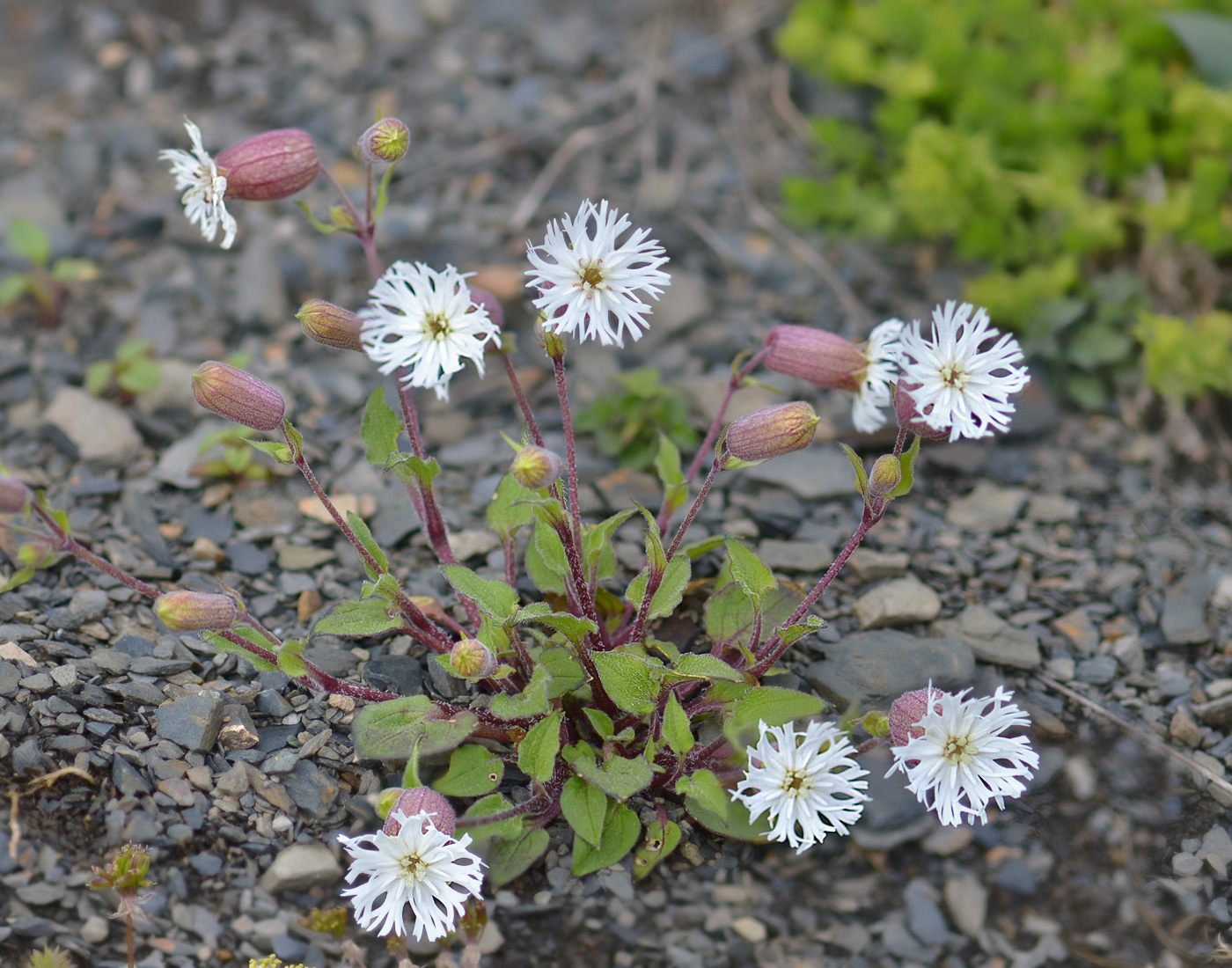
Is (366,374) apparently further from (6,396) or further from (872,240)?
(872,240)

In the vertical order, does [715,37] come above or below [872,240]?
above

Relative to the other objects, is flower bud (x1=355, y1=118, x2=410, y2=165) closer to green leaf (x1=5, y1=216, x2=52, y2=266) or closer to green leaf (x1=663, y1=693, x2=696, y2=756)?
green leaf (x1=663, y1=693, x2=696, y2=756)

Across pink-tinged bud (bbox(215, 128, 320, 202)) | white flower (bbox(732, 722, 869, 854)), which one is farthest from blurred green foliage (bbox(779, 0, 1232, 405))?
pink-tinged bud (bbox(215, 128, 320, 202))

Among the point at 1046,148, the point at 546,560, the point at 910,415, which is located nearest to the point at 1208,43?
the point at 1046,148

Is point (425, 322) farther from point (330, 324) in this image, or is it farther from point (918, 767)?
point (918, 767)

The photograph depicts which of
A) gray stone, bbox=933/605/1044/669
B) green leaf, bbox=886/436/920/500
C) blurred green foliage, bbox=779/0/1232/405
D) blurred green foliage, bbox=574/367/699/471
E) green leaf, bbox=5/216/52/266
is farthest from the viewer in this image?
blurred green foliage, bbox=779/0/1232/405

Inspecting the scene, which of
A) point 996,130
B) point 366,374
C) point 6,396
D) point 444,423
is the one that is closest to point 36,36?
point 6,396
